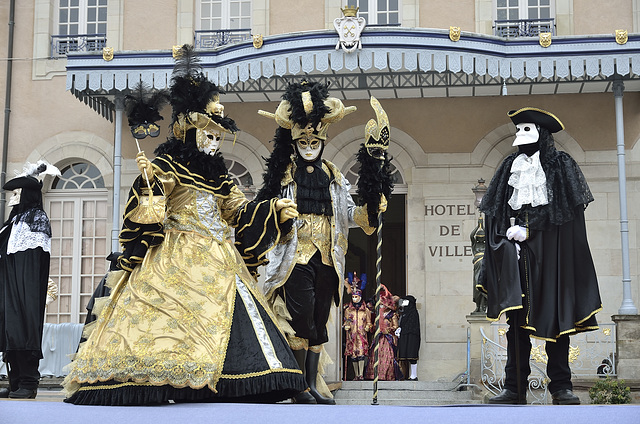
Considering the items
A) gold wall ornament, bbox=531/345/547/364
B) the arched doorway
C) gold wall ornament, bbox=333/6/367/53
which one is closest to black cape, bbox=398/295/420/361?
gold wall ornament, bbox=531/345/547/364

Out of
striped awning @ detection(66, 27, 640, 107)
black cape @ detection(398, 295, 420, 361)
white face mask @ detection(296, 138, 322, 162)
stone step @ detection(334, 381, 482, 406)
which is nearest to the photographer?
white face mask @ detection(296, 138, 322, 162)

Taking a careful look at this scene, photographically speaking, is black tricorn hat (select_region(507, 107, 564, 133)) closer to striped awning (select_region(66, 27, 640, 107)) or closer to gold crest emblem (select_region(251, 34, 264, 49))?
striped awning (select_region(66, 27, 640, 107))

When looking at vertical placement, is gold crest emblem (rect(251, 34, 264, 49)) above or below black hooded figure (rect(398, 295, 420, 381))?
above

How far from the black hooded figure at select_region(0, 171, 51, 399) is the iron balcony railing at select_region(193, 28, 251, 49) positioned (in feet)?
25.7

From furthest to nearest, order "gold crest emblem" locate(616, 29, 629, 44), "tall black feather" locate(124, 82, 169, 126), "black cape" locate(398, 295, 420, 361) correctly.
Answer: "black cape" locate(398, 295, 420, 361), "gold crest emblem" locate(616, 29, 629, 44), "tall black feather" locate(124, 82, 169, 126)

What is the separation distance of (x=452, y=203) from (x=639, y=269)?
9.89 ft

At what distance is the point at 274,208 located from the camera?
655cm

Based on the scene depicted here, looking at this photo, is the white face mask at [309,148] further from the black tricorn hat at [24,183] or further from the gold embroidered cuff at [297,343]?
the black tricorn hat at [24,183]

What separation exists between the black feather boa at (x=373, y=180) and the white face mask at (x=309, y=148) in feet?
1.11

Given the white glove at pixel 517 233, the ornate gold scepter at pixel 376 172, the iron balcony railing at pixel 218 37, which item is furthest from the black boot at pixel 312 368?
the iron balcony railing at pixel 218 37

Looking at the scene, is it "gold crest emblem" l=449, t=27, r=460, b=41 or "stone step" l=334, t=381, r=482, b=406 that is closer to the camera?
"stone step" l=334, t=381, r=482, b=406

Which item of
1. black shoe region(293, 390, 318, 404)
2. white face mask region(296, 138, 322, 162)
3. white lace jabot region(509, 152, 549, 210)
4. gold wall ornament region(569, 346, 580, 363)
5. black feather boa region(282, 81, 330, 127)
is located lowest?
black shoe region(293, 390, 318, 404)

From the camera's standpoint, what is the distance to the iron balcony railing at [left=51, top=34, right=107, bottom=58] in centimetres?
1641

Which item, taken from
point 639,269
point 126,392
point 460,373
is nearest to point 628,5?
point 639,269
